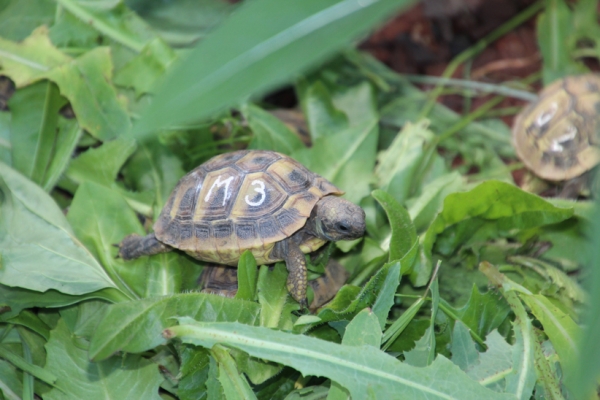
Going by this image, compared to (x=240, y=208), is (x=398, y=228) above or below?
above

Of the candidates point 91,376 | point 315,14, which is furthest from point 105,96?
point 315,14

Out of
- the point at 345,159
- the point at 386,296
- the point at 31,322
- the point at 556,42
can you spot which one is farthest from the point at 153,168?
the point at 556,42

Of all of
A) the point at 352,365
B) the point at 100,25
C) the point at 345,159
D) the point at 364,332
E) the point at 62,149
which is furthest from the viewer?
the point at 100,25

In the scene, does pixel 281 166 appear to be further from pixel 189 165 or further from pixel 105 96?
pixel 105 96

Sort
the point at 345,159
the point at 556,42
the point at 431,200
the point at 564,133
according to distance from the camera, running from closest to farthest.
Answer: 1. the point at 431,200
2. the point at 345,159
3. the point at 564,133
4. the point at 556,42

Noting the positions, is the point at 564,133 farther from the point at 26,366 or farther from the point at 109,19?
the point at 26,366

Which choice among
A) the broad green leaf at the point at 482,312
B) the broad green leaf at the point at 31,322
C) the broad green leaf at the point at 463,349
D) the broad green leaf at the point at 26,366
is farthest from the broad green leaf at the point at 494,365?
the broad green leaf at the point at 31,322

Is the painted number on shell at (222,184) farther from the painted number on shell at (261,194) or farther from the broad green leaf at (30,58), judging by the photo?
the broad green leaf at (30,58)
